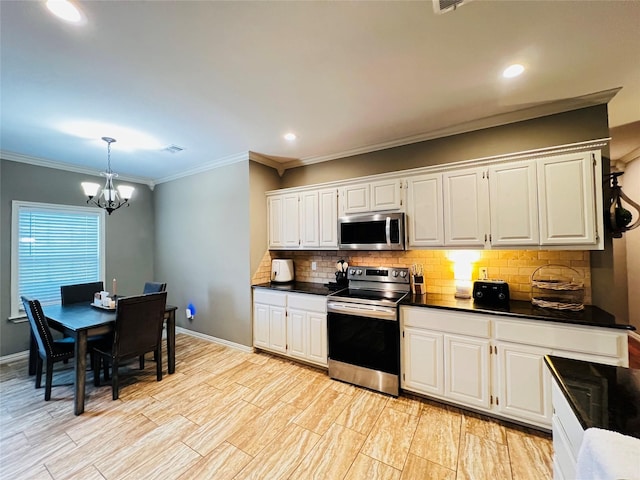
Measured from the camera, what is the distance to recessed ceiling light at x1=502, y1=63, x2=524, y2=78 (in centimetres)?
192

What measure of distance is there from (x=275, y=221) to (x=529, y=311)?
3.10 meters

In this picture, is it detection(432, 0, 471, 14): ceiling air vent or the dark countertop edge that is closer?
the dark countertop edge

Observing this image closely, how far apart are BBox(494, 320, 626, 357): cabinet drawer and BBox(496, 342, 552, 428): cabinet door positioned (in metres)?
0.07

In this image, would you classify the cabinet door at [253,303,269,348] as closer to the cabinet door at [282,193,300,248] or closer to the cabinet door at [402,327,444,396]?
the cabinet door at [282,193,300,248]

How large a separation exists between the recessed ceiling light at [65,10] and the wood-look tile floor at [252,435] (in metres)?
2.84

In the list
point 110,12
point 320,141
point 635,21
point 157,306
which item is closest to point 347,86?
point 320,141

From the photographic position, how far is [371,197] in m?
3.13

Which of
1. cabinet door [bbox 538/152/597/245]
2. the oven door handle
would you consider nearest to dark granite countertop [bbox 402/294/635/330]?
the oven door handle

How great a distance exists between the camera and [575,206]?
217 cm

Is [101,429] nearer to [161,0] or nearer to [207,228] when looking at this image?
[207,228]

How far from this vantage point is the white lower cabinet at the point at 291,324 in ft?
10.4

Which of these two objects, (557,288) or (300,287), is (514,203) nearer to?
(557,288)

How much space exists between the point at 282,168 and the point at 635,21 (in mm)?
3668

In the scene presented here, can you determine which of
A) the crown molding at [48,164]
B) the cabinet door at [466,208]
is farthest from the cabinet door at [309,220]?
the crown molding at [48,164]
